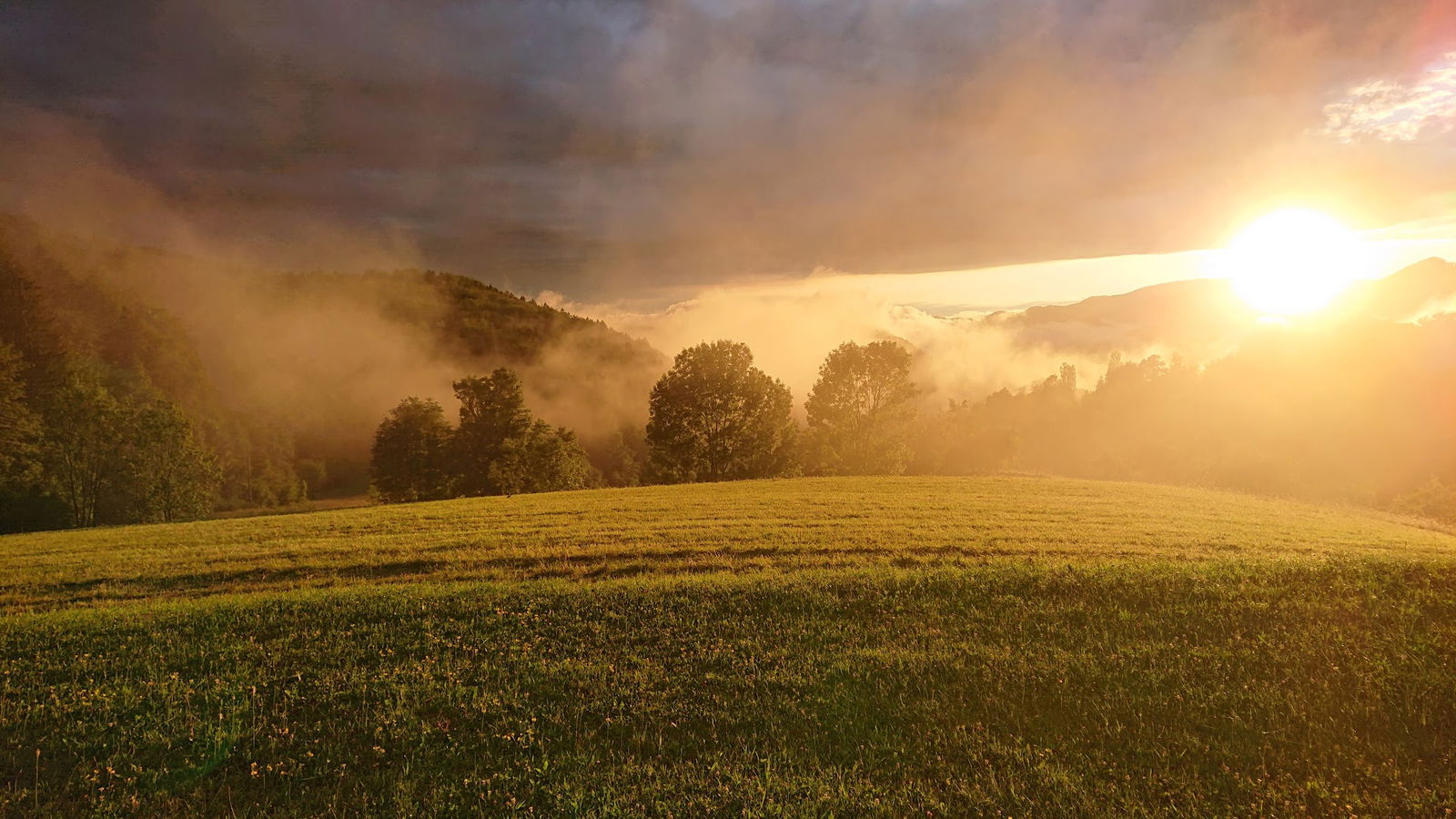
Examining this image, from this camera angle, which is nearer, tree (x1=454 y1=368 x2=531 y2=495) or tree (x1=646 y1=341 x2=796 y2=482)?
tree (x1=646 y1=341 x2=796 y2=482)

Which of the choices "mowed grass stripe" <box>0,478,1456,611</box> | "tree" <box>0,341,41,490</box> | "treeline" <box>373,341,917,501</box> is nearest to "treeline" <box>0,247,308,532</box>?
"tree" <box>0,341,41,490</box>

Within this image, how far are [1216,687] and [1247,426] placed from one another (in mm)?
140958

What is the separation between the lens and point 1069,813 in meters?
4.93

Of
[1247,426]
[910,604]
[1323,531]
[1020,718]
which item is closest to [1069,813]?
[1020,718]

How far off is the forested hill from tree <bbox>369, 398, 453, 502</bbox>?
15.0 meters

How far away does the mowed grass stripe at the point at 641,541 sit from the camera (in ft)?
50.8

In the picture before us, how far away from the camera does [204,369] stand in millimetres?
94000

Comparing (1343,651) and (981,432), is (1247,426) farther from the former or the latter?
(1343,651)

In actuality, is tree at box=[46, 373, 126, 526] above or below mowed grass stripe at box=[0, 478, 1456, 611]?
above

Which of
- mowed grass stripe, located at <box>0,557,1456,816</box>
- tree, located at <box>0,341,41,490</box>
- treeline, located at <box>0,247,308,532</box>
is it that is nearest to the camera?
mowed grass stripe, located at <box>0,557,1456,816</box>

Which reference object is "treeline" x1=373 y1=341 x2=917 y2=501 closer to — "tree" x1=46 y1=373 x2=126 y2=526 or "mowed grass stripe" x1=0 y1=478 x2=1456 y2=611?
"tree" x1=46 y1=373 x2=126 y2=526

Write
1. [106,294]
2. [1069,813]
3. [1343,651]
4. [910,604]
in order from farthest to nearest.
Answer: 1. [106,294]
2. [910,604]
3. [1343,651]
4. [1069,813]

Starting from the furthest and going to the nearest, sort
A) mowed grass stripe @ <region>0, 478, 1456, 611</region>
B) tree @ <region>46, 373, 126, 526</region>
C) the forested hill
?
the forested hill < tree @ <region>46, 373, 126, 526</region> < mowed grass stripe @ <region>0, 478, 1456, 611</region>

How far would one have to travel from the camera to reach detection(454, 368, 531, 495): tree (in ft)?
209
